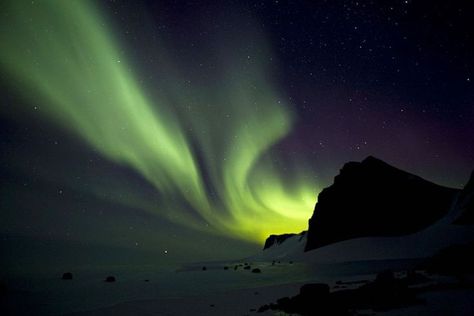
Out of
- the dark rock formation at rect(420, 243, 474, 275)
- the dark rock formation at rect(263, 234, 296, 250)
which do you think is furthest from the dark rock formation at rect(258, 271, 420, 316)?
the dark rock formation at rect(263, 234, 296, 250)

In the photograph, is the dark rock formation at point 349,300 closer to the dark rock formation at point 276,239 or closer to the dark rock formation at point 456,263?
the dark rock formation at point 456,263

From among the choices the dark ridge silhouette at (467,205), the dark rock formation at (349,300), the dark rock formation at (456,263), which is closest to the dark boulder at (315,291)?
the dark rock formation at (349,300)

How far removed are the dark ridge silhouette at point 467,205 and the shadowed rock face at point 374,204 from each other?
446cm

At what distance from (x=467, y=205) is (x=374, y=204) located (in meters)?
20.0

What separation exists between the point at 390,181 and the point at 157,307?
7645 centimetres

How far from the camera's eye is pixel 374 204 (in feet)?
250

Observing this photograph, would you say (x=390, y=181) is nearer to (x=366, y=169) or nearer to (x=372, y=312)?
(x=366, y=169)

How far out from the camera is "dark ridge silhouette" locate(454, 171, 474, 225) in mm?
54938

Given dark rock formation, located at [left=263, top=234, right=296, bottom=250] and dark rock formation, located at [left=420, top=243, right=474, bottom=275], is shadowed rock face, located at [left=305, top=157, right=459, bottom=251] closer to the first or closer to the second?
dark rock formation, located at [left=420, top=243, right=474, bottom=275]

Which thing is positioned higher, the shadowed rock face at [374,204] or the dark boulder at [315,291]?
the shadowed rock face at [374,204]

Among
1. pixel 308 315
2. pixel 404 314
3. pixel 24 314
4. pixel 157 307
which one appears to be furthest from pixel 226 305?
pixel 24 314

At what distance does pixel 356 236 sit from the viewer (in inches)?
2911

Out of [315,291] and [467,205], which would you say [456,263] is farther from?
[467,205]

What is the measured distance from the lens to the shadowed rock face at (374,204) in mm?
70188
